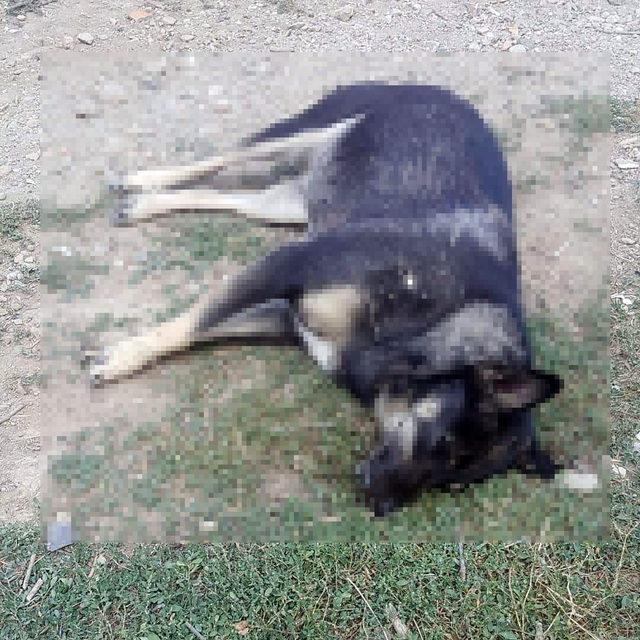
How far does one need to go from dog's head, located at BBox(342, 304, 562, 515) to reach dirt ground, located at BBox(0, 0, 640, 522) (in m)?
0.77

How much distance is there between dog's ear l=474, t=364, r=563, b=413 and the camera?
3820 mm

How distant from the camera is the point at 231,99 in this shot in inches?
224

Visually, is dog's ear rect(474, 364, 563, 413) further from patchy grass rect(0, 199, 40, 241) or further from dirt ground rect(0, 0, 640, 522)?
patchy grass rect(0, 199, 40, 241)

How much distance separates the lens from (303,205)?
17.6ft

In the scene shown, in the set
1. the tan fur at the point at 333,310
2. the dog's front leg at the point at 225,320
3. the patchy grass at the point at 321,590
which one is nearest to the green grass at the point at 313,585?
the patchy grass at the point at 321,590

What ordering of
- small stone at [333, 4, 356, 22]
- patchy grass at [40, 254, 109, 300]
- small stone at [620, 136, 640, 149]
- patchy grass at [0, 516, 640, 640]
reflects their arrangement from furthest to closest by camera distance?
small stone at [333, 4, 356, 22]
small stone at [620, 136, 640, 149]
patchy grass at [40, 254, 109, 300]
patchy grass at [0, 516, 640, 640]

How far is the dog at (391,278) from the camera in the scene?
3.98 metres

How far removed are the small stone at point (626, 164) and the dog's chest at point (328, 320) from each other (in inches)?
75.6

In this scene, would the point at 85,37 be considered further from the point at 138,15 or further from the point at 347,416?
the point at 347,416

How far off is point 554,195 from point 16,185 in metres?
3.18

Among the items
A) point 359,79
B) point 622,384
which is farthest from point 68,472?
point 359,79

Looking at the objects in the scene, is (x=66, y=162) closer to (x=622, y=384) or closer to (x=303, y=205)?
(x=303, y=205)

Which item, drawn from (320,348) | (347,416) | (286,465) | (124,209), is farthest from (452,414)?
(124,209)

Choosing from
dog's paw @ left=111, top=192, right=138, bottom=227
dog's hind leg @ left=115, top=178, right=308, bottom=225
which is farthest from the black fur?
dog's paw @ left=111, top=192, right=138, bottom=227
